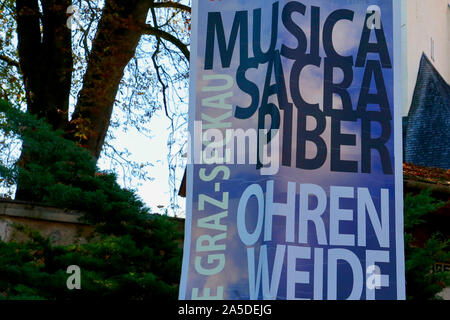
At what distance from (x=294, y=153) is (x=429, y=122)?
514 inches

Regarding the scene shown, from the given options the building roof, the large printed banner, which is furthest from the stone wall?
the building roof

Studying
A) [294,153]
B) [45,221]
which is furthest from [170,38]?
[294,153]

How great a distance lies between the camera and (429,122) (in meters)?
18.0

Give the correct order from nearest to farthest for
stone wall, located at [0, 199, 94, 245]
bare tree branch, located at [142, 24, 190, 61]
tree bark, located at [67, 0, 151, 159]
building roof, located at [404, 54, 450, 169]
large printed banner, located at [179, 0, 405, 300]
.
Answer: large printed banner, located at [179, 0, 405, 300] < stone wall, located at [0, 199, 94, 245] < tree bark, located at [67, 0, 151, 159] < bare tree branch, located at [142, 24, 190, 61] < building roof, located at [404, 54, 450, 169]

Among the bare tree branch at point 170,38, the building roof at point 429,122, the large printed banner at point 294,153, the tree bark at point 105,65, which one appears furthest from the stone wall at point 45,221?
the building roof at point 429,122

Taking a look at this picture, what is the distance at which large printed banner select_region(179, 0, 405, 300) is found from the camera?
18.0 feet

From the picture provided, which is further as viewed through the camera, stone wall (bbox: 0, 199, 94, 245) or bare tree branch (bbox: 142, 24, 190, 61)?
bare tree branch (bbox: 142, 24, 190, 61)

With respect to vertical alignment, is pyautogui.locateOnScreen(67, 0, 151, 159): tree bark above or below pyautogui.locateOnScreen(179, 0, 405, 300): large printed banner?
above

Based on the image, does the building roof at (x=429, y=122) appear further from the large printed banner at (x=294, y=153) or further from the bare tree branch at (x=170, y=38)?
the large printed banner at (x=294, y=153)

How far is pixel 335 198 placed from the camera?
5.62 meters

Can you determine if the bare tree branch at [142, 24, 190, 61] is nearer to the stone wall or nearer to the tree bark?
the tree bark

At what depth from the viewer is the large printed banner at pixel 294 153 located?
5.48m

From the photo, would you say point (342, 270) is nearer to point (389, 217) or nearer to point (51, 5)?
point (389, 217)

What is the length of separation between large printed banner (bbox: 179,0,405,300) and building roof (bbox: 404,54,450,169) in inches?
444
